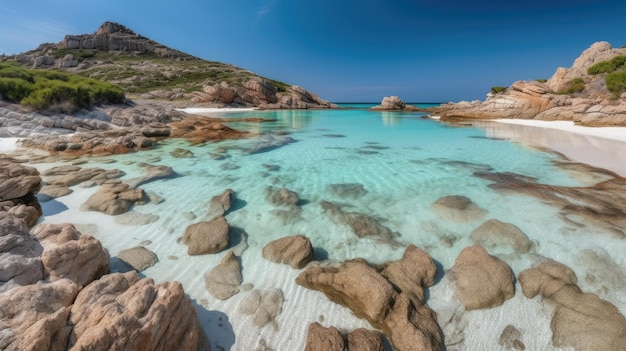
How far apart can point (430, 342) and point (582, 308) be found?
2362 millimetres

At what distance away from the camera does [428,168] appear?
11664 millimetres

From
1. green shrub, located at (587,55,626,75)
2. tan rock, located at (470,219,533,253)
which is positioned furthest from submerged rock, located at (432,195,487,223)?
green shrub, located at (587,55,626,75)

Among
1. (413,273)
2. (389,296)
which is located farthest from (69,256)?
(413,273)

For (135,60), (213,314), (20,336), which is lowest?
→ (213,314)

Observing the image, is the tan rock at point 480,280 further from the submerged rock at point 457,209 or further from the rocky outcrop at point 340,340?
the submerged rock at point 457,209

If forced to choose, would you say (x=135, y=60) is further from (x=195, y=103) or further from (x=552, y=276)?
(x=552, y=276)

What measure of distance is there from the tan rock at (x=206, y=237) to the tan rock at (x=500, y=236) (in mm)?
5359

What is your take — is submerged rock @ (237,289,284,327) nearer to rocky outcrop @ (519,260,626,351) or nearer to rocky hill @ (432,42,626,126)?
rocky outcrop @ (519,260,626,351)

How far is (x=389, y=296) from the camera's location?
3910 millimetres

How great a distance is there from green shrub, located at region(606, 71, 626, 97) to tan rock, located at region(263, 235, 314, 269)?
43.0 m

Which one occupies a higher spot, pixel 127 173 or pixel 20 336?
pixel 20 336

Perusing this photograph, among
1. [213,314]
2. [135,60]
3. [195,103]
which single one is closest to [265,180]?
[213,314]

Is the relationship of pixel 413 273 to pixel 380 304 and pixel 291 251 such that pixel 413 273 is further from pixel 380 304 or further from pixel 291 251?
pixel 291 251

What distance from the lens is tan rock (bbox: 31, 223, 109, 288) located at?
377 centimetres
